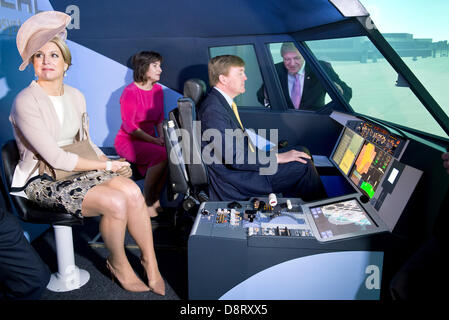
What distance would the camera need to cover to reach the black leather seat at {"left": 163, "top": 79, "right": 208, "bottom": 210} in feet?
7.50

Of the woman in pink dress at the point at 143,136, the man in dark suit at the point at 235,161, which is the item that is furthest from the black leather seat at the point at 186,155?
the woman in pink dress at the point at 143,136

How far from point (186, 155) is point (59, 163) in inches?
29.2

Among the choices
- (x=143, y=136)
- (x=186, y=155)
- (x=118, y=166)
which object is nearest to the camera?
(x=118, y=166)

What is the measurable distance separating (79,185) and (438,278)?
5.65 feet

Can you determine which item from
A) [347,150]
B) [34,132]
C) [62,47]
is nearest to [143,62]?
[62,47]

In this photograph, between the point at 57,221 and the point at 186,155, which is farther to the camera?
the point at 186,155

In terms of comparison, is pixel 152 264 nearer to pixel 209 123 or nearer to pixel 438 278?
pixel 209 123

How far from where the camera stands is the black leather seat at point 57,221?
1.97 meters

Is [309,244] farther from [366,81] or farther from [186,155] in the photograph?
[366,81]

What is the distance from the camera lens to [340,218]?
1797 mm

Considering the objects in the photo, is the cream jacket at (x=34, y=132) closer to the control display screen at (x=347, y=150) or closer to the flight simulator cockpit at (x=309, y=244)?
the flight simulator cockpit at (x=309, y=244)

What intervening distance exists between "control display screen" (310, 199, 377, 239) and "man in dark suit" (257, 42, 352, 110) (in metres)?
1.71

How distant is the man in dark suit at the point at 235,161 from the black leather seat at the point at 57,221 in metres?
0.90
